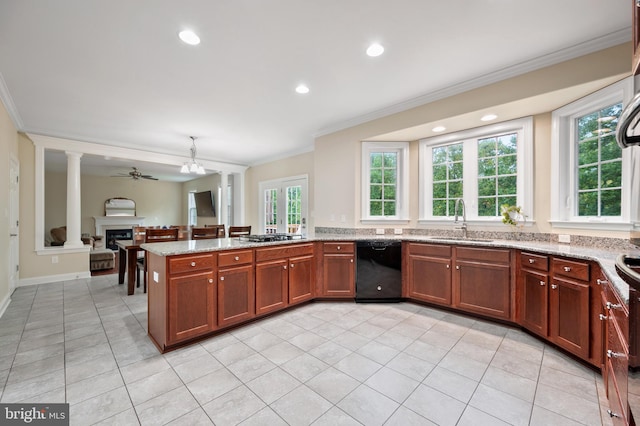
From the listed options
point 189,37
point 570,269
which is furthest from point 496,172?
point 189,37

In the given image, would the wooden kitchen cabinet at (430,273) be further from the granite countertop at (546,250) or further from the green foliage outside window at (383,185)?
the green foliage outside window at (383,185)

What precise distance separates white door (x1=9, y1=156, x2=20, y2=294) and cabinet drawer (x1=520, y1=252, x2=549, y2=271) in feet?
21.0

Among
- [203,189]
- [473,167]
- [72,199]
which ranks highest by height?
[203,189]

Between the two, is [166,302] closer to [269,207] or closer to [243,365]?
[243,365]

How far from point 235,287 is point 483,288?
2.63m

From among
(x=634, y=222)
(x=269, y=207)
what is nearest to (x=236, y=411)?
(x=634, y=222)

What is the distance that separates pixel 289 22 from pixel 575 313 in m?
3.17

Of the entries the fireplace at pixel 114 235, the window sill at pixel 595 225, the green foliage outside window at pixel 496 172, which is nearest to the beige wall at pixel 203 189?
the fireplace at pixel 114 235

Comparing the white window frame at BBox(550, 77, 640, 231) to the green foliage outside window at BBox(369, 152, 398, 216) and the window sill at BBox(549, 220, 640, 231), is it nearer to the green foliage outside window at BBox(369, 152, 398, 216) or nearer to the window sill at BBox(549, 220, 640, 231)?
the window sill at BBox(549, 220, 640, 231)

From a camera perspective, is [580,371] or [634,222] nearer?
[580,371]

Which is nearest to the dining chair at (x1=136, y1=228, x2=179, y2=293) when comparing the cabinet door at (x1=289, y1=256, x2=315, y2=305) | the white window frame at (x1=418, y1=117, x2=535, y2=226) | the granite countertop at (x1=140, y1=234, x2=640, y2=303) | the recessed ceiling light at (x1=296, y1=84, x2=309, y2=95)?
the granite countertop at (x1=140, y1=234, x2=640, y2=303)

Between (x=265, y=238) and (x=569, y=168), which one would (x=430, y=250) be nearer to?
(x=569, y=168)

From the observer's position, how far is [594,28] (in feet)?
6.88

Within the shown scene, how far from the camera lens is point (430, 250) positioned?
3252 mm
